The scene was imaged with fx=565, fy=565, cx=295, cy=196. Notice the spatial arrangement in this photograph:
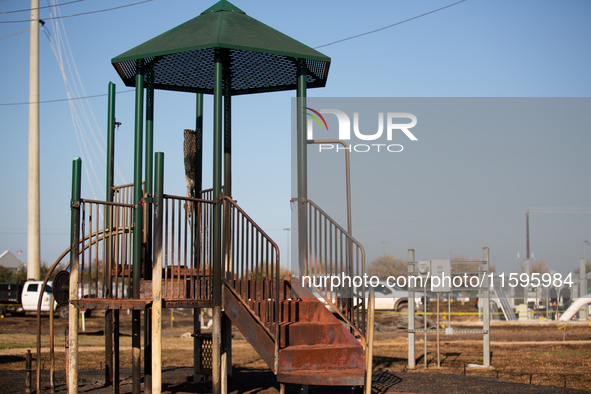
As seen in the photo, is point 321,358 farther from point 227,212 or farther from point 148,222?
point 148,222

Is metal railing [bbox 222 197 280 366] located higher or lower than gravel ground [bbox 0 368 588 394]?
higher

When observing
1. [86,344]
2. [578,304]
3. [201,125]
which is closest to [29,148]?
[86,344]

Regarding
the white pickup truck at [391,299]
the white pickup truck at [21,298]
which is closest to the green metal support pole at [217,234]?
the white pickup truck at [21,298]

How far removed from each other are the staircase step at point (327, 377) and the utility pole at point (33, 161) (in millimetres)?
25216

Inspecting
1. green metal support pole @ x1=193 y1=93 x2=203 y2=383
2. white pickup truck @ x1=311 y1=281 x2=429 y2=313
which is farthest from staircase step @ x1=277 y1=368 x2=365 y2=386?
white pickup truck @ x1=311 y1=281 x2=429 y2=313

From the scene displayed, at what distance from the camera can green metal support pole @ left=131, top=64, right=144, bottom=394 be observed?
6.78m

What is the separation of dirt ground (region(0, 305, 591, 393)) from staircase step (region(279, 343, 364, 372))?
2.24 meters

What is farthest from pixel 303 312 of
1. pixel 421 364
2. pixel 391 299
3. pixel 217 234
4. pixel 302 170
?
pixel 391 299

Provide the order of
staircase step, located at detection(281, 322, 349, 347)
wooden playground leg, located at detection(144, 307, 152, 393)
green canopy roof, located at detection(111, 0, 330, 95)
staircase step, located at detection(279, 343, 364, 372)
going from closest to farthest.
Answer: staircase step, located at detection(279, 343, 364, 372) → staircase step, located at detection(281, 322, 349, 347) → wooden playground leg, located at detection(144, 307, 152, 393) → green canopy roof, located at detection(111, 0, 330, 95)

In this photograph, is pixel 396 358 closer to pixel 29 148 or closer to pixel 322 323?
pixel 322 323

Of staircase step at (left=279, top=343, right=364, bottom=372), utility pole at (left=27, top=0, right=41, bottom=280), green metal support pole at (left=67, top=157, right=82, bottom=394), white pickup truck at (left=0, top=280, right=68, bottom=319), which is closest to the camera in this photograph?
staircase step at (left=279, top=343, right=364, bottom=372)

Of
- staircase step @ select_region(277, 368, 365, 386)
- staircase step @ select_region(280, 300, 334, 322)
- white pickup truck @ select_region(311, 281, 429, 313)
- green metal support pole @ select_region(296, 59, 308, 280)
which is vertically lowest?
white pickup truck @ select_region(311, 281, 429, 313)

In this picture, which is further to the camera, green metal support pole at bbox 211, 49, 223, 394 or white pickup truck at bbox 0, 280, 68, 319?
white pickup truck at bbox 0, 280, 68, 319

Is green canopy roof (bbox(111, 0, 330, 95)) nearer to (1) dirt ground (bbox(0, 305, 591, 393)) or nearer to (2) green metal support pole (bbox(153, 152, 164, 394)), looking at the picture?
(2) green metal support pole (bbox(153, 152, 164, 394))
